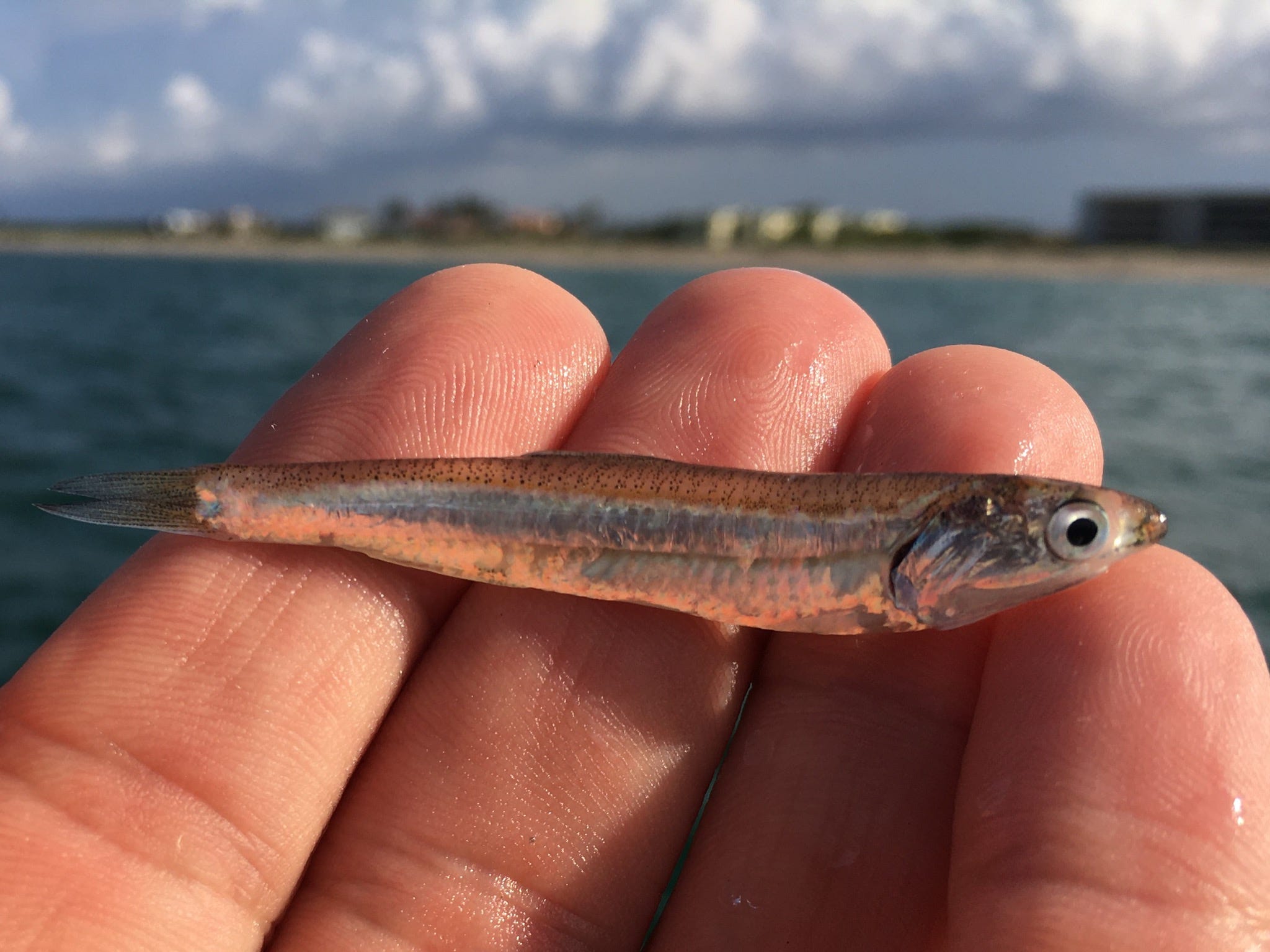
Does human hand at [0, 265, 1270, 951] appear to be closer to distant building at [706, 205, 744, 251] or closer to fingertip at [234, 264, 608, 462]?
fingertip at [234, 264, 608, 462]

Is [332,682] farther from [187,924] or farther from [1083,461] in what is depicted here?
[1083,461]

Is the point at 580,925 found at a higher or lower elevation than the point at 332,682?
lower

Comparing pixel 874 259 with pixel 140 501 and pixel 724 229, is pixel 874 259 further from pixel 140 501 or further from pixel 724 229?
pixel 140 501

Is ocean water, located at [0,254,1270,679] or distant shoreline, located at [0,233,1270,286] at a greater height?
ocean water, located at [0,254,1270,679]

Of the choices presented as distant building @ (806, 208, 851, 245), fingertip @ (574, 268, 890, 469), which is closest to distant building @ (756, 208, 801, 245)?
distant building @ (806, 208, 851, 245)

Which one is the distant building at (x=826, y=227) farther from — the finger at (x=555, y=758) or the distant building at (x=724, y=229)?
the finger at (x=555, y=758)

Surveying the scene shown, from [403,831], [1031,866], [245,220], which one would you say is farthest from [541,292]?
[245,220]

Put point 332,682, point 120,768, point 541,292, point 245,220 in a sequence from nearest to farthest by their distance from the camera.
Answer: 1. point 120,768
2. point 332,682
3. point 541,292
4. point 245,220
